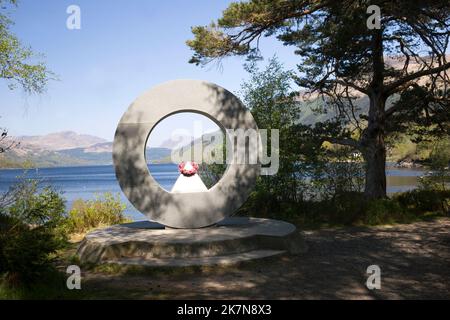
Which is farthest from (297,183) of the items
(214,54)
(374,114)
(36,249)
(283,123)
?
(36,249)

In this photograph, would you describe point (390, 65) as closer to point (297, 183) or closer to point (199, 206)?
Answer: point (297, 183)

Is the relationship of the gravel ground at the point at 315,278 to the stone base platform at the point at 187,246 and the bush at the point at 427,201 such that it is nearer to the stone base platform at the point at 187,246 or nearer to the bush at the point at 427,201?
the stone base platform at the point at 187,246

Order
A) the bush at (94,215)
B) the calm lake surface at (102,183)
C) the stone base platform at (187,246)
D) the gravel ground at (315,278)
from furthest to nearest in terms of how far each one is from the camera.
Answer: the calm lake surface at (102,183) → the bush at (94,215) → the stone base platform at (187,246) → the gravel ground at (315,278)

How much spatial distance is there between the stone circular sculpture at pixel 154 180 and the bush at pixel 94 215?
13.6 feet

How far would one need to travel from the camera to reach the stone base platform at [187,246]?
7.57 meters

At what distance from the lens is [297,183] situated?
13.8 m

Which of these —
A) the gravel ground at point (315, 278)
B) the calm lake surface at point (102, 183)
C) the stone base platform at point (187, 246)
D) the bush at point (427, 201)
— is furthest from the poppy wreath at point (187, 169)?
the bush at point (427, 201)

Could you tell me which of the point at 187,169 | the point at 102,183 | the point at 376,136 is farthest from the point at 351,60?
the point at 102,183

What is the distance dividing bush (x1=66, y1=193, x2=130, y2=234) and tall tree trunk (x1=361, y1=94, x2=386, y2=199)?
7.86 m

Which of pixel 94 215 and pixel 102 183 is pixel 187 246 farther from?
pixel 102 183

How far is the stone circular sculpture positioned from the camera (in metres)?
8.80

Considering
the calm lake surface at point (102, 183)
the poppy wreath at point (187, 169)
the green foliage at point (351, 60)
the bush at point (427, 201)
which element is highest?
the green foliage at point (351, 60)

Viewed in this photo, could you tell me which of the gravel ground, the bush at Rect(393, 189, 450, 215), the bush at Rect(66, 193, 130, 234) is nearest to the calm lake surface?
the bush at Rect(66, 193, 130, 234)

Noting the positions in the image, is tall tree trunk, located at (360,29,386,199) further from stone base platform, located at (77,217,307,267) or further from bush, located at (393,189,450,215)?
stone base platform, located at (77,217,307,267)
